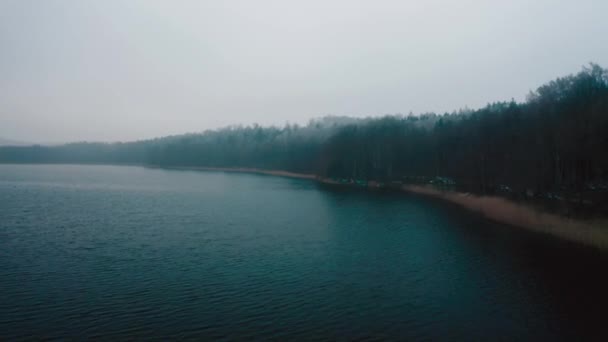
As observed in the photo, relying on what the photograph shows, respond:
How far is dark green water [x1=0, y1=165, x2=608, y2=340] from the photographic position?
35.0 ft

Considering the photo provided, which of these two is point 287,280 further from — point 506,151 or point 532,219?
point 506,151

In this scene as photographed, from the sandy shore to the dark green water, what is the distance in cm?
114

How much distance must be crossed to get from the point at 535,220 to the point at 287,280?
60.4ft

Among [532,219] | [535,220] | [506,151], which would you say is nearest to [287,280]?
[535,220]

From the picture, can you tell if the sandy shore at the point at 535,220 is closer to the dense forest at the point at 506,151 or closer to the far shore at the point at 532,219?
the far shore at the point at 532,219

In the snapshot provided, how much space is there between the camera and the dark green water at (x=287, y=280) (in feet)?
35.0

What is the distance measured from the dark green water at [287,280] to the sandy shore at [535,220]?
1141mm

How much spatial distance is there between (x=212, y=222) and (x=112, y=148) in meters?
160

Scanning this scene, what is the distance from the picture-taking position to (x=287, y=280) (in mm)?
14453

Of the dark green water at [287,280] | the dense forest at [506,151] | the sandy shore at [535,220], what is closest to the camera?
the dark green water at [287,280]

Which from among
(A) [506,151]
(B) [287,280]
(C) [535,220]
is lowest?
(B) [287,280]

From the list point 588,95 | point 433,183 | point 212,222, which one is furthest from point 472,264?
point 433,183

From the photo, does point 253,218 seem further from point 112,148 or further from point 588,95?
point 112,148

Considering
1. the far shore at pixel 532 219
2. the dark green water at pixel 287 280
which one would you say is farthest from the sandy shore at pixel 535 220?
the dark green water at pixel 287 280
